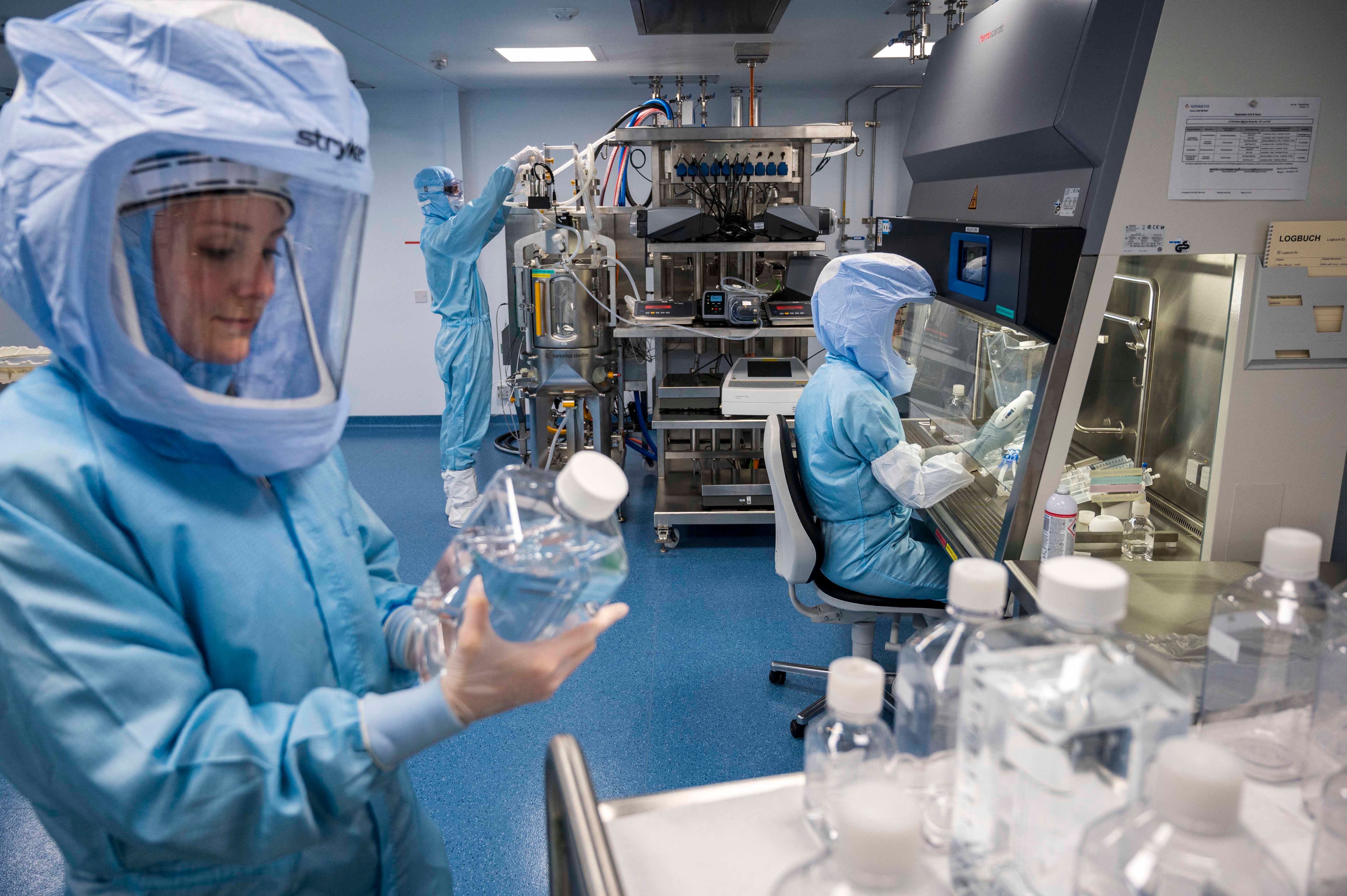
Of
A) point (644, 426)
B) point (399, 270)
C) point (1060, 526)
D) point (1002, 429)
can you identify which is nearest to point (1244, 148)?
point (1060, 526)

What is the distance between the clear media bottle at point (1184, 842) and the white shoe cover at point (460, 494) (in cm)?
399

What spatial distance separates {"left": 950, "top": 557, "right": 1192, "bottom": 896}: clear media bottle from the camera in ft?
2.05

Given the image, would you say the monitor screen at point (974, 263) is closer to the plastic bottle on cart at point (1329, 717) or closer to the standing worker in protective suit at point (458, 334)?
the plastic bottle on cart at point (1329, 717)

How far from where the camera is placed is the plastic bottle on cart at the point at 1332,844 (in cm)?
67

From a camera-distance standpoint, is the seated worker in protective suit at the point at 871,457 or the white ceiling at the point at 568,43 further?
the white ceiling at the point at 568,43

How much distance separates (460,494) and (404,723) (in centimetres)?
367

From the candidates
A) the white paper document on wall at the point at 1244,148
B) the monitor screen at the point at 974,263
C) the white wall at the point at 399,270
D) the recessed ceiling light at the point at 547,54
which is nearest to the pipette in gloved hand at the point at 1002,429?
the monitor screen at the point at 974,263

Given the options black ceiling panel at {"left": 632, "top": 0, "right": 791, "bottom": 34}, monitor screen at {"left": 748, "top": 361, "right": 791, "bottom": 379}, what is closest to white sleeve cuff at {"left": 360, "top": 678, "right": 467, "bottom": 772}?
black ceiling panel at {"left": 632, "top": 0, "right": 791, "bottom": 34}

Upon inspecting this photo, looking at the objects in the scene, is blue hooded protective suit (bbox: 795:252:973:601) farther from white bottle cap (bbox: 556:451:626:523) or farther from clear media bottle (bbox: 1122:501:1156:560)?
white bottle cap (bbox: 556:451:626:523)

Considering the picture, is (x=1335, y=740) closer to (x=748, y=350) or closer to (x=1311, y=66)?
(x=1311, y=66)

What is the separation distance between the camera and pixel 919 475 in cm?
221

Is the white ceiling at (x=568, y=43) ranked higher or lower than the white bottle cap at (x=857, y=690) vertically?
higher

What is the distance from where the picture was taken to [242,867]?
865 millimetres

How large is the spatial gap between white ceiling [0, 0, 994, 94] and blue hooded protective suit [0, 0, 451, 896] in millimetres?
2394
